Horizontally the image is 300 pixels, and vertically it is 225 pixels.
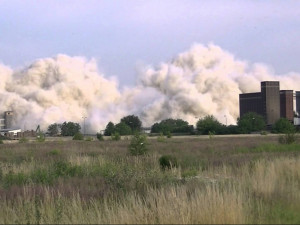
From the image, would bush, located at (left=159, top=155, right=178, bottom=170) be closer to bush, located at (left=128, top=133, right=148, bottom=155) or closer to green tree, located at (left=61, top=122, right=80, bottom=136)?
bush, located at (left=128, top=133, right=148, bottom=155)

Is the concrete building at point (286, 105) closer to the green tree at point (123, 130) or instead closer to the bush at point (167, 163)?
the green tree at point (123, 130)

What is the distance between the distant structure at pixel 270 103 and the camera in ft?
327

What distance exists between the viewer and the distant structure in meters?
99.6

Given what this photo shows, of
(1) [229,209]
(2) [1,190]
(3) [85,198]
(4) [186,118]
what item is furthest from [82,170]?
(4) [186,118]

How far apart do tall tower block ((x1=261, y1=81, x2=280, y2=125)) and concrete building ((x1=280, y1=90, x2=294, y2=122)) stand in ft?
6.26

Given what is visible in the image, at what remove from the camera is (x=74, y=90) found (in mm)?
116375

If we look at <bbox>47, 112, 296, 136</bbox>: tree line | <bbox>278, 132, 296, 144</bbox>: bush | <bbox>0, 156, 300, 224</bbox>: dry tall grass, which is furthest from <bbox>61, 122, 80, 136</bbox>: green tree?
<bbox>0, 156, 300, 224</bbox>: dry tall grass

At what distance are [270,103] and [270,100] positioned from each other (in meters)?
0.84

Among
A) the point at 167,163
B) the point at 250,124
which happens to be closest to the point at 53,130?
the point at 250,124

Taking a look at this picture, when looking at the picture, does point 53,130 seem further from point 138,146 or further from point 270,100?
point 138,146

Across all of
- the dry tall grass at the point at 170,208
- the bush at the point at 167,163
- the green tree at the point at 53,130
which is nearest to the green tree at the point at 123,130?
the green tree at the point at 53,130

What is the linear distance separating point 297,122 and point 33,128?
57.7 m

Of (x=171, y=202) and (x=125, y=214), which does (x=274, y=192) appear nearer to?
(x=171, y=202)

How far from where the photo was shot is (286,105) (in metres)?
102
